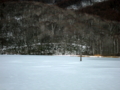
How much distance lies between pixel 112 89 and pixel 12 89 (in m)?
10.2

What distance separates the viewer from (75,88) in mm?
20781

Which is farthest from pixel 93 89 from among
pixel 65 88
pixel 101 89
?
pixel 65 88

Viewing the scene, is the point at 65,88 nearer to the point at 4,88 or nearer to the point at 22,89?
the point at 22,89

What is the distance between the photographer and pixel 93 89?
19.9 meters

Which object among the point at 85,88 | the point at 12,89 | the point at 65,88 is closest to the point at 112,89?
the point at 85,88

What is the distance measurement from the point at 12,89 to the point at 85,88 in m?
7.57

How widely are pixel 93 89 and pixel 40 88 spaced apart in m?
5.48

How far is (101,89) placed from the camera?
2002 centimetres

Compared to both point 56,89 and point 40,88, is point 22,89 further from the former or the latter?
point 56,89

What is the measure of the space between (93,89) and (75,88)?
6.51 feet

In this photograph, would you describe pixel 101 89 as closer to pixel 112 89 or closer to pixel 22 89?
pixel 112 89

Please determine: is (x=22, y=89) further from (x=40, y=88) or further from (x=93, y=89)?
(x=93, y=89)

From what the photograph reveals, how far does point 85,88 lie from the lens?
20.7 m

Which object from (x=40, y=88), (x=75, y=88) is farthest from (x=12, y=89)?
(x=75, y=88)
